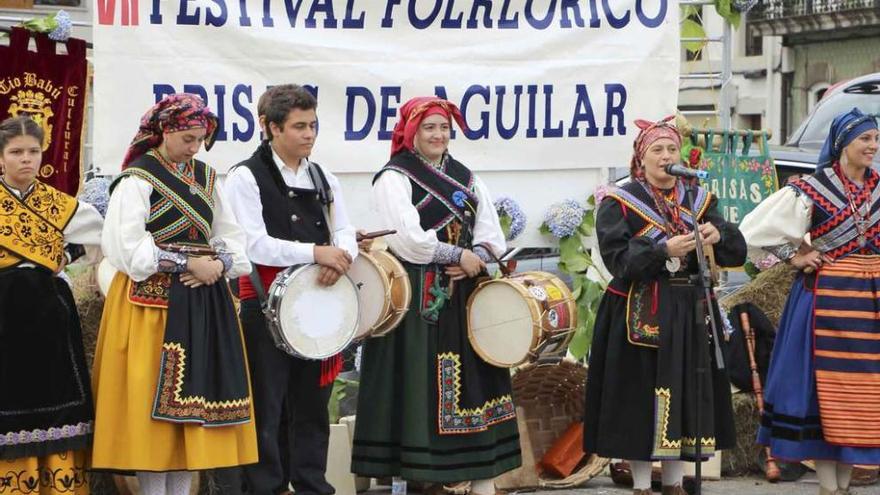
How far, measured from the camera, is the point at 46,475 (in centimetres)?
648

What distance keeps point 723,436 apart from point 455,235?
149 cm

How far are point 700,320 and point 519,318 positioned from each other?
0.80 metres

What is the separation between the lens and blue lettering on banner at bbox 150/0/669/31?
7.96 meters

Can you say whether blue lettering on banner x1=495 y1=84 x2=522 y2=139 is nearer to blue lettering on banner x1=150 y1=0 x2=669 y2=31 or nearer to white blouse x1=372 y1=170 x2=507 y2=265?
blue lettering on banner x1=150 y1=0 x2=669 y2=31

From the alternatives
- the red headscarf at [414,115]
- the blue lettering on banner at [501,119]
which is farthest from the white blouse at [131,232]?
the blue lettering on banner at [501,119]

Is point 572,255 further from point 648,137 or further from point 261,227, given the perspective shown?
point 261,227

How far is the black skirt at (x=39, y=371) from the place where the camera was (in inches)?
249

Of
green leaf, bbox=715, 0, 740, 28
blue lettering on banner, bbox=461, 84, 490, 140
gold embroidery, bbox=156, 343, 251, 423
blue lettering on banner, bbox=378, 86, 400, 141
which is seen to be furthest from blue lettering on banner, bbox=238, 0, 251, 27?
green leaf, bbox=715, 0, 740, 28

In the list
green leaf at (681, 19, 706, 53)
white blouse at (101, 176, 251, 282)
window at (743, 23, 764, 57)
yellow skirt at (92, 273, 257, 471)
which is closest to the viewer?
white blouse at (101, 176, 251, 282)

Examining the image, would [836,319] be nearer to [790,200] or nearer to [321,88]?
[790,200]

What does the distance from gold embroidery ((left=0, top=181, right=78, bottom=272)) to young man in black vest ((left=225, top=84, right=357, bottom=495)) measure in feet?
2.38

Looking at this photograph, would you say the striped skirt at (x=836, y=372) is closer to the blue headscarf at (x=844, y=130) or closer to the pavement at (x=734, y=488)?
the blue headscarf at (x=844, y=130)

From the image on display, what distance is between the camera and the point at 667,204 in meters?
7.16

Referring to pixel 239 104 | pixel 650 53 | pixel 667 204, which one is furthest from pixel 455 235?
pixel 650 53
